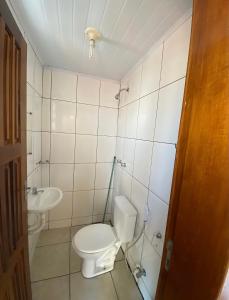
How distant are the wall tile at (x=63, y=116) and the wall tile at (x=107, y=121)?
1.23 feet

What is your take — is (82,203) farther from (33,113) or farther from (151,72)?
(151,72)

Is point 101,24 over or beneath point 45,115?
over

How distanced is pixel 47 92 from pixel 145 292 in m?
2.33

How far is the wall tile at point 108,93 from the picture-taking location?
2.00 m

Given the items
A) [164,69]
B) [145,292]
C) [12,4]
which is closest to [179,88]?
[164,69]

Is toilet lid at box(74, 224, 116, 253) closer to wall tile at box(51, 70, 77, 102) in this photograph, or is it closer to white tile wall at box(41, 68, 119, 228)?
white tile wall at box(41, 68, 119, 228)

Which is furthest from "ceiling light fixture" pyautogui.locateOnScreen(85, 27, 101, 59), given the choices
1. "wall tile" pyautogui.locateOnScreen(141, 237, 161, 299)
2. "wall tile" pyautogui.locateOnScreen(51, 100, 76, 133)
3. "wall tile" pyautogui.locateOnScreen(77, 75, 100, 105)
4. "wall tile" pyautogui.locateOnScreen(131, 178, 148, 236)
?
"wall tile" pyautogui.locateOnScreen(141, 237, 161, 299)

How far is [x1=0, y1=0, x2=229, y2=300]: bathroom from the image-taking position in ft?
2.99

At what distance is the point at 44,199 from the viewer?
1583 mm

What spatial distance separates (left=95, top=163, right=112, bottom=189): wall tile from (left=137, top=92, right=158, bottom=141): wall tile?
87 cm

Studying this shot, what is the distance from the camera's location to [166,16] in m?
0.94

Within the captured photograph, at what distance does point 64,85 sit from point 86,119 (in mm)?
501

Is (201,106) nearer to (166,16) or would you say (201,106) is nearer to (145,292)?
(166,16)

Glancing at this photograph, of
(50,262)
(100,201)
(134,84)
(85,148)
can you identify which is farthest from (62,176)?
(134,84)
